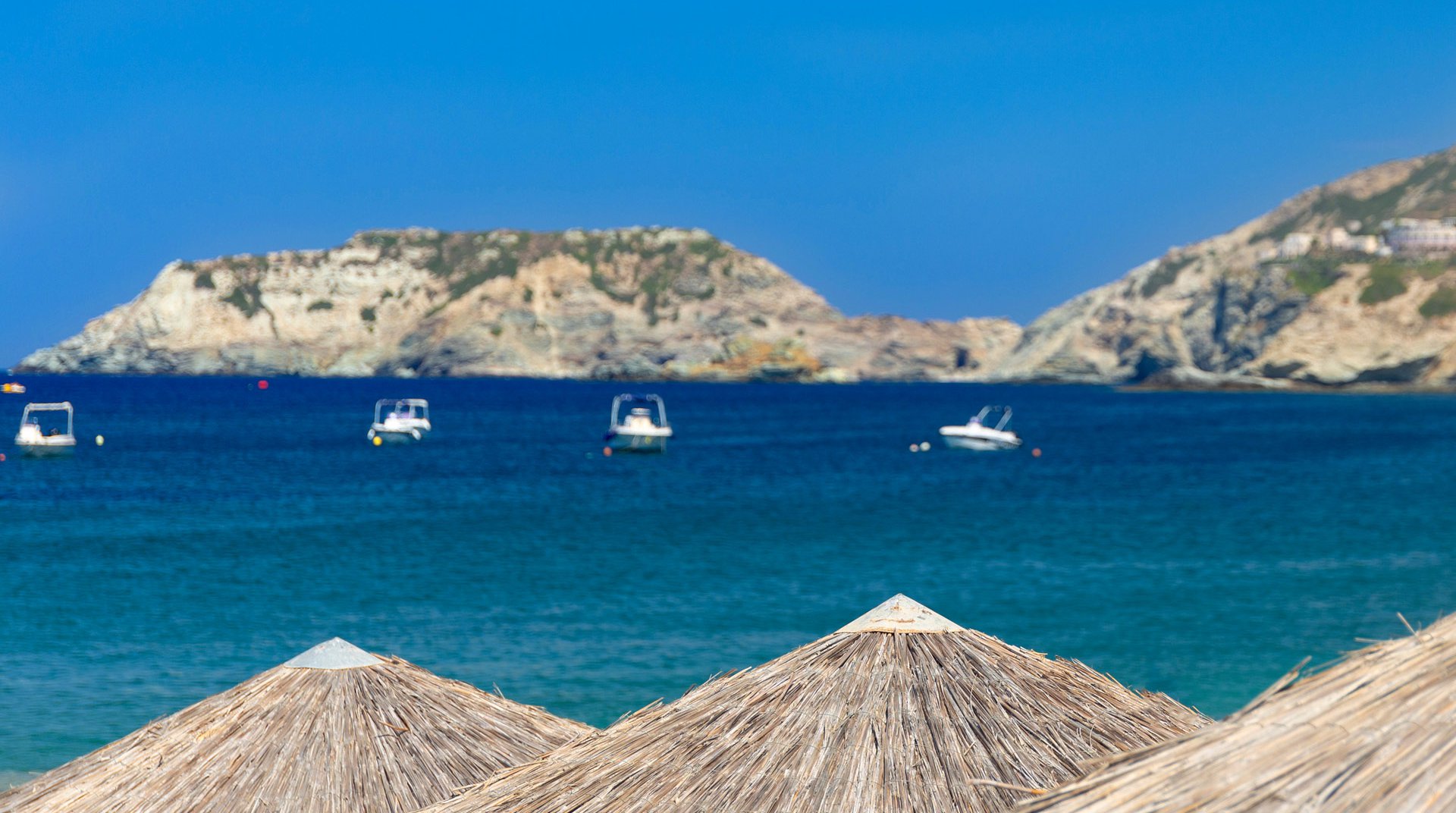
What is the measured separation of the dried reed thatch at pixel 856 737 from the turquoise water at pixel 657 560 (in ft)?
10.6

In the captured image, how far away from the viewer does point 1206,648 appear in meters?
19.8

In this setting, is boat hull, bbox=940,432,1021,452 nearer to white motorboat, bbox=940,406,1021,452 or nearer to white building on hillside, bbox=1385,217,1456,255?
white motorboat, bbox=940,406,1021,452

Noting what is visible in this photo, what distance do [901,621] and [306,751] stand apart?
3.19m

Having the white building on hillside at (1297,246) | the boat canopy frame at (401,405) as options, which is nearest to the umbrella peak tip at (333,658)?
the boat canopy frame at (401,405)

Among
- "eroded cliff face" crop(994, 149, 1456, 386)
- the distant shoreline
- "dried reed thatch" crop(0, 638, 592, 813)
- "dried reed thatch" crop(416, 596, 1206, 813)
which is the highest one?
"eroded cliff face" crop(994, 149, 1456, 386)

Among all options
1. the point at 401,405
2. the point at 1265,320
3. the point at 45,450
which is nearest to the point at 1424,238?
the point at 1265,320

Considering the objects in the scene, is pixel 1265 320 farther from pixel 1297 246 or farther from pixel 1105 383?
pixel 1105 383

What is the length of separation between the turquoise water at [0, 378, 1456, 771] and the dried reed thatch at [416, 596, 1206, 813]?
10.6ft

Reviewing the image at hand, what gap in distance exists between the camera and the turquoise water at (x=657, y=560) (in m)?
18.5

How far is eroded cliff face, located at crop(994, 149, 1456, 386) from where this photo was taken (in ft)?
414

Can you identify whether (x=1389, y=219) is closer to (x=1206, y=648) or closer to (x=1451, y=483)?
(x=1451, y=483)

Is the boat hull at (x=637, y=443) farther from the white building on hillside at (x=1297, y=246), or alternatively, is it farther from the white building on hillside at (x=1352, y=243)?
the white building on hillside at (x=1297, y=246)

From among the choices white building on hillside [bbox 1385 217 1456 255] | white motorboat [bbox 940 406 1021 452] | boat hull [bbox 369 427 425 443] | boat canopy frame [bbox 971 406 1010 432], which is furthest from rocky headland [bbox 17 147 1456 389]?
boat hull [bbox 369 427 425 443]

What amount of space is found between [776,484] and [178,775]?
4140cm
